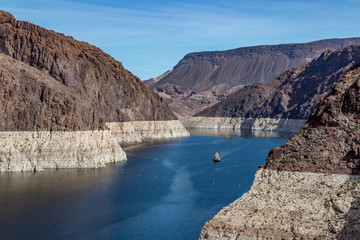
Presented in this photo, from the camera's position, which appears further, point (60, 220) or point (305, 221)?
point (60, 220)

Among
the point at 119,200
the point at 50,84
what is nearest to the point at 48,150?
the point at 50,84

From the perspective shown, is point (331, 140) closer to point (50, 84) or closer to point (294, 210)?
point (294, 210)

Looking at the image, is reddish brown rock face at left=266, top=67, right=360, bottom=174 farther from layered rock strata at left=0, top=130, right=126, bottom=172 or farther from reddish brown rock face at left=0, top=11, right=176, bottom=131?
reddish brown rock face at left=0, top=11, right=176, bottom=131

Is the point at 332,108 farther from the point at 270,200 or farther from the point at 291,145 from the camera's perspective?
the point at 270,200

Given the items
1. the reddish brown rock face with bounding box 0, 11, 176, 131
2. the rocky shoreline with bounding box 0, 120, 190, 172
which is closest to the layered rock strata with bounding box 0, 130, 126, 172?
the rocky shoreline with bounding box 0, 120, 190, 172

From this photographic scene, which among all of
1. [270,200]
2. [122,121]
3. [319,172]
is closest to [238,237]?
[270,200]

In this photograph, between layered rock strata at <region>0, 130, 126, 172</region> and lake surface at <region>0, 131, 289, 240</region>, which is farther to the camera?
Result: layered rock strata at <region>0, 130, 126, 172</region>
